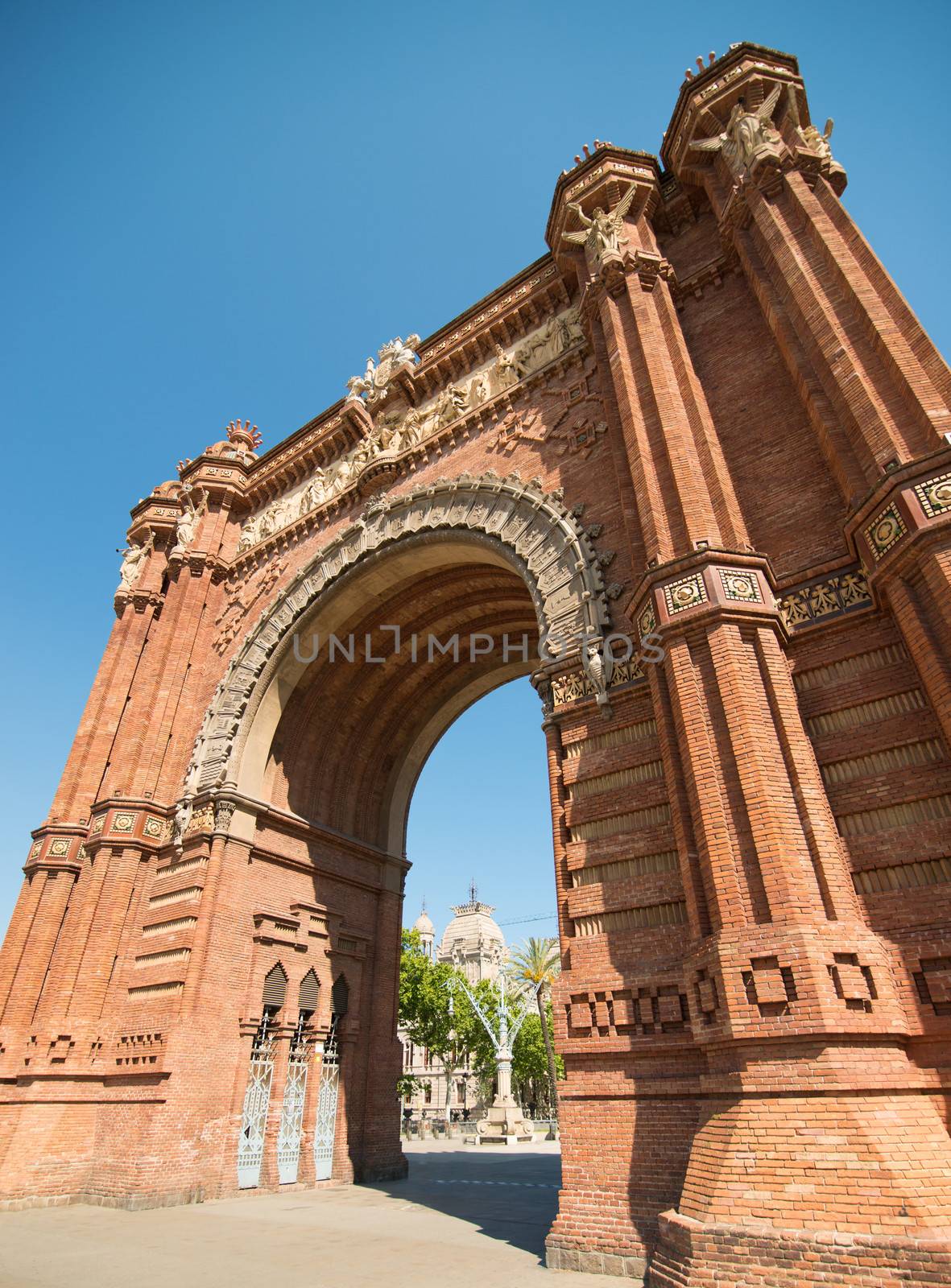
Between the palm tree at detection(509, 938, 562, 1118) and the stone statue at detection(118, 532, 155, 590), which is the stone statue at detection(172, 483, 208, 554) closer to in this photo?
the stone statue at detection(118, 532, 155, 590)

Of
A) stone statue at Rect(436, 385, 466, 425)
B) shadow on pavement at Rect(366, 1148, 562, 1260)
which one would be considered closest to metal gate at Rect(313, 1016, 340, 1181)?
shadow on pavement at Rect(366, 1148, 562, 1260)

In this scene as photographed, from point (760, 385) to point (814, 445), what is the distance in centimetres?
168

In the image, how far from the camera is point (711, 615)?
7965 millimetres

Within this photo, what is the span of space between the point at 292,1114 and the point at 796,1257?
11662mm

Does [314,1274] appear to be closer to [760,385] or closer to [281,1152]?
[281,1152]

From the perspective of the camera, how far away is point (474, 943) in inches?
3103

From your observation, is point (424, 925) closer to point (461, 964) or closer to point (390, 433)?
point (461, 964)

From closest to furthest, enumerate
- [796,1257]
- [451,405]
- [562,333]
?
[796,1257] < [562,333] < [451,405]

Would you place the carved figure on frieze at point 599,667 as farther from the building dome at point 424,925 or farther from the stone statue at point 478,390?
the building dome at point 424,925

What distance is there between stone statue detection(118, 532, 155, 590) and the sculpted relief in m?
3.09

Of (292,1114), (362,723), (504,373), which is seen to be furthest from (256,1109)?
(504,373)

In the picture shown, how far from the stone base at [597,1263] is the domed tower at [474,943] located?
7144cm

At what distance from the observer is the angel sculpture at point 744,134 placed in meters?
10.9

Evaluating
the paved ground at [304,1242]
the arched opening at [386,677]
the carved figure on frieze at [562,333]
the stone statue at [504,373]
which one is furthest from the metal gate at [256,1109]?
the carved figure on frieze at [562,333]
